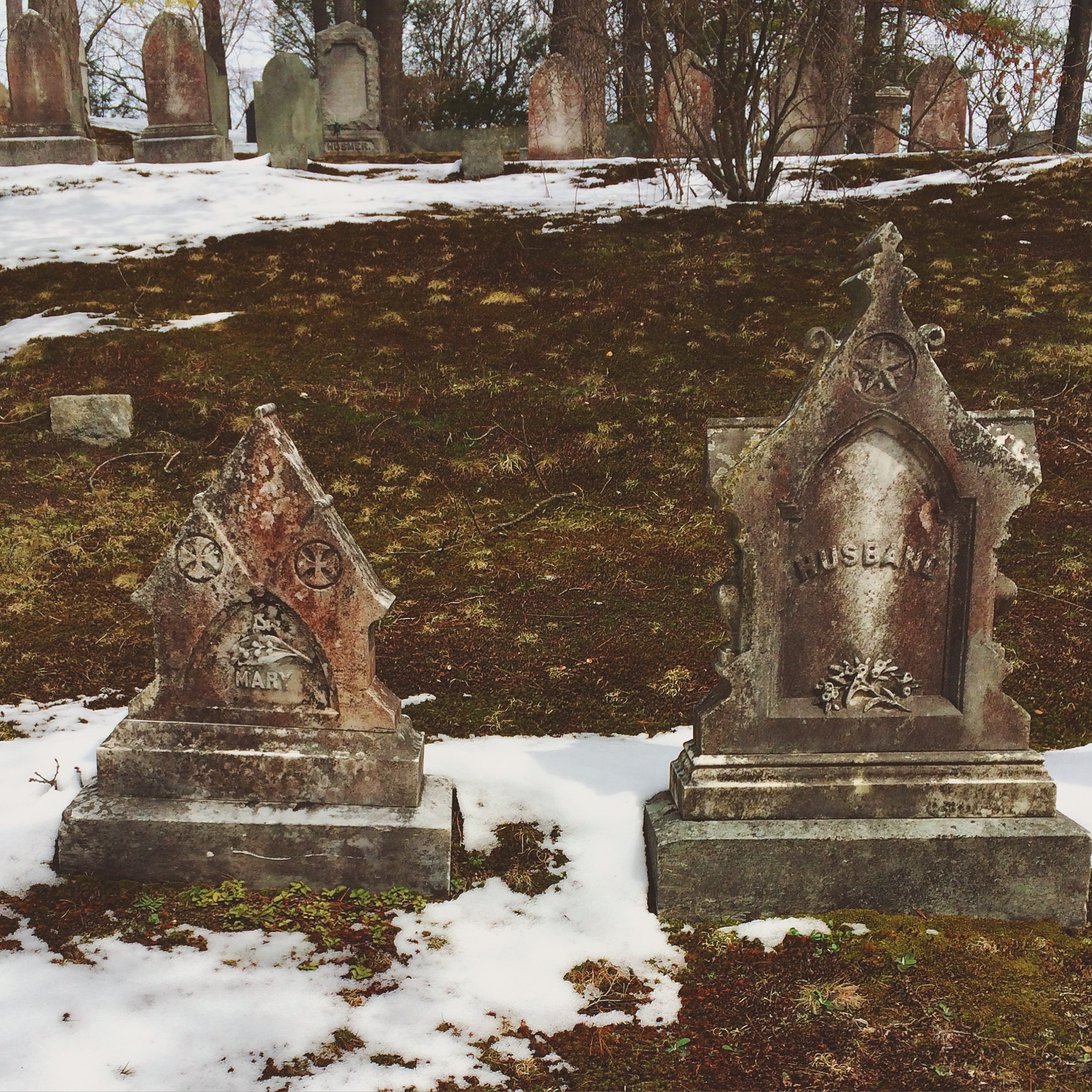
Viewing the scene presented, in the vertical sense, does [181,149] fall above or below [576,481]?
above

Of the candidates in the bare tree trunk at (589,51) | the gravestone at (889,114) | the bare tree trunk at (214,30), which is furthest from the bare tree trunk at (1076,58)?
the bare tree trunk at (214,30)

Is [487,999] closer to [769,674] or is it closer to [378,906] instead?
[378,906]

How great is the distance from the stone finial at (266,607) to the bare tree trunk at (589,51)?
11457 millimetres

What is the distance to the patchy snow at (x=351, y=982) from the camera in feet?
8.12

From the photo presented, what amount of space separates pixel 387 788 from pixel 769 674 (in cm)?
140

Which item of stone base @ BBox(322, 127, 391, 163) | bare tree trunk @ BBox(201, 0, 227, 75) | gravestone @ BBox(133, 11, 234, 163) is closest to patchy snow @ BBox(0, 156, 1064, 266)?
gravestone @ BBox(133, 11, 234, 163)

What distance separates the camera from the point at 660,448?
25.3ft

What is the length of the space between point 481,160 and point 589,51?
8.07 ft

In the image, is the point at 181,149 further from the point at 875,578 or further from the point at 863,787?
the point at 863,787

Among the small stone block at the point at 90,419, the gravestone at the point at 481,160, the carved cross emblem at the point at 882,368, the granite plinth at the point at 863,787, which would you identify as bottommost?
the granite plinth at the point at 863,787

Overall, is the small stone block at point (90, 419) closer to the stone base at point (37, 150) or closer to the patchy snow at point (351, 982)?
the patchy snow at point (351, 982)

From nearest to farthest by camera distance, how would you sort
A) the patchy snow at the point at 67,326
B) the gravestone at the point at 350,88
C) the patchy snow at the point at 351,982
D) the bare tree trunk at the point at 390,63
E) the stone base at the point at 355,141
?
the patchy snow at the point at 351,982 → the patchy snow at the point at 67,326 → the stone base at the point at 355,141 → the gravestone at the point at 350,88 → the bare tree trunk at the point at 390,63

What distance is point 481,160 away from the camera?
15703mm

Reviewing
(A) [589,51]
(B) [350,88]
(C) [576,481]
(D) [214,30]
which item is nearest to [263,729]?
(C) [576,481]
